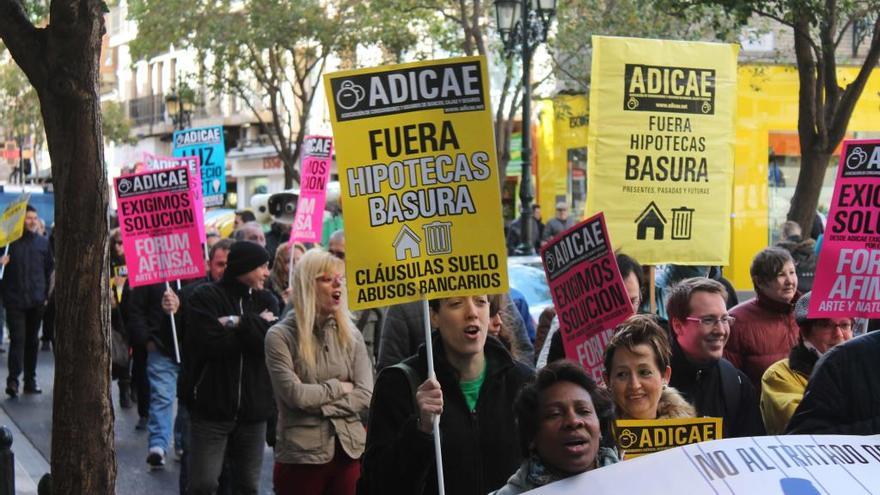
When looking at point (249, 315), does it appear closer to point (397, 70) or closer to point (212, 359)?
A: point (212, 359)

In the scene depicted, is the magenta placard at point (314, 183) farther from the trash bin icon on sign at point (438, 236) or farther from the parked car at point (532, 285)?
the trash bin icon on sign at point (438, 236)

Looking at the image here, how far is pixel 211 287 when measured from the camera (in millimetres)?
8195

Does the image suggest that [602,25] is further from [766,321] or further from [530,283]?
[766,321]

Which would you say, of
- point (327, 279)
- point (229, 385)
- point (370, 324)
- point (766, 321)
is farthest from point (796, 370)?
point (370, 324)

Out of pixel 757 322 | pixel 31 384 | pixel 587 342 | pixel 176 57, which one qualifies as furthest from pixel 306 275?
pixel 176 57

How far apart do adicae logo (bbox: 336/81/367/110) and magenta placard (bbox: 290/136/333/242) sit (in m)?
7.77

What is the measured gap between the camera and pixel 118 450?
39.4 feet

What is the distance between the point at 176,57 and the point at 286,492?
180 feet

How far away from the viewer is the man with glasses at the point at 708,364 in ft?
18.2

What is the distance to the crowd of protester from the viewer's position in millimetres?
4676

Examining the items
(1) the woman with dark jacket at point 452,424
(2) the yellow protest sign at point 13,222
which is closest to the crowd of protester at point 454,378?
(1) the woman with dark jacket at point 452,424

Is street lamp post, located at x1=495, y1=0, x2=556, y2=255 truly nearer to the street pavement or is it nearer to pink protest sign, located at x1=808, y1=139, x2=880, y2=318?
the street pavement

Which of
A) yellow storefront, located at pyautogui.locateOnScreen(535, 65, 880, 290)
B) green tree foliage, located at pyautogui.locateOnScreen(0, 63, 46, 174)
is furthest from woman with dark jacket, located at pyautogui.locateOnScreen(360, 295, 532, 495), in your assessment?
green tree foliage, located at pyautogui.locateOnScreen(0, 63, 46, 174)

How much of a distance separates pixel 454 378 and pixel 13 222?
12.0 metres
